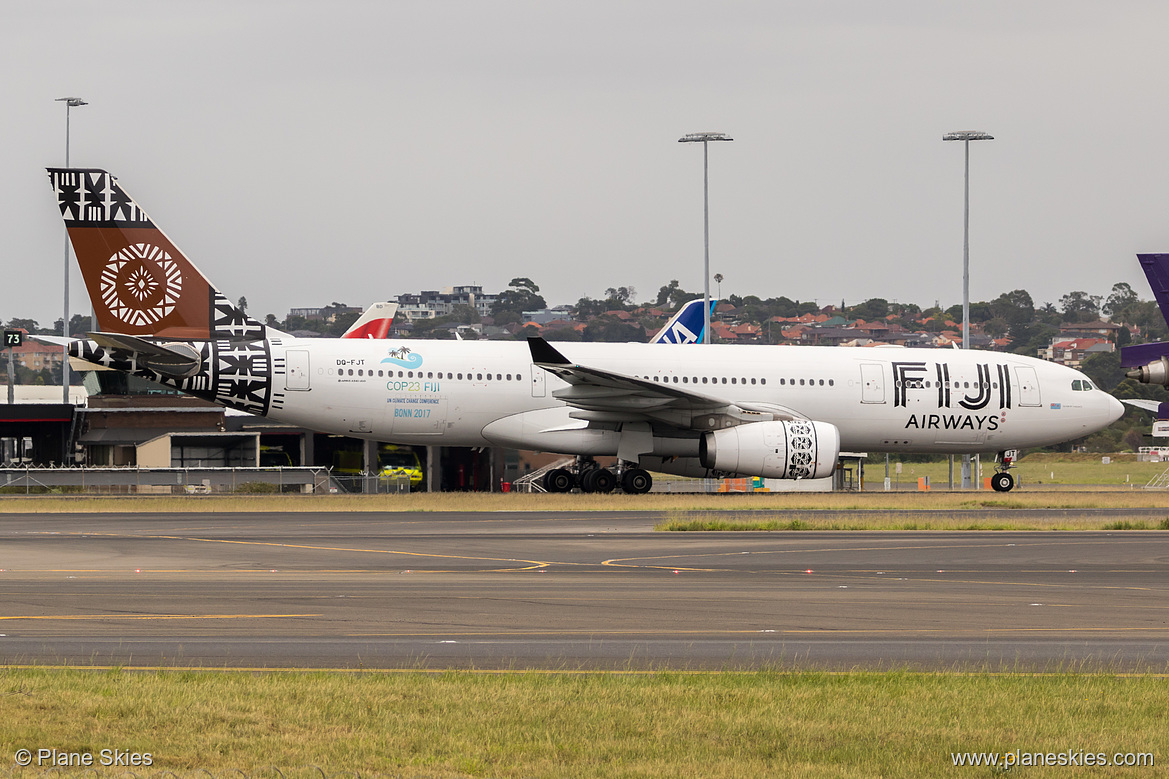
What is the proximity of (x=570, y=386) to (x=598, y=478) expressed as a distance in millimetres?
3090

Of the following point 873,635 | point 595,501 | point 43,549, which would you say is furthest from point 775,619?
point 595,501

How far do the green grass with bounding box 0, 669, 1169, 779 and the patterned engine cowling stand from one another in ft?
77.3

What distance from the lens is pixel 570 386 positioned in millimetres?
35469

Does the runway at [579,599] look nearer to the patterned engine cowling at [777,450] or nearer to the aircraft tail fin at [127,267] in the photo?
the patterned engine cowling at [777,450]

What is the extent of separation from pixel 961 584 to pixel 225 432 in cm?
3799

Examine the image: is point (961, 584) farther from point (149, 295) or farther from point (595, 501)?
point (149, 295)

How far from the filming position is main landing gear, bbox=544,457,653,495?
36094mm

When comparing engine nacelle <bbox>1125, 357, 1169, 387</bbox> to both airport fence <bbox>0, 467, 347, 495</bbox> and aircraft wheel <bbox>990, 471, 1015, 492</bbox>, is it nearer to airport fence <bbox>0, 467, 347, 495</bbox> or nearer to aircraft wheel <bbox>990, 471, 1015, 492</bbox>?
aircraft wheel <bbox>990, 471, 1015, 492</bbox>

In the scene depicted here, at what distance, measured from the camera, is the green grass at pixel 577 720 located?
7785 millimetres

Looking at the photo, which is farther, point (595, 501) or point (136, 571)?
point (595, 501)

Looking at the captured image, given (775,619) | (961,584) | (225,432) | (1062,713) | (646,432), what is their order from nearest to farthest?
(1062,713) → (775,619) → (961,584) → (646,432) → (225,432)

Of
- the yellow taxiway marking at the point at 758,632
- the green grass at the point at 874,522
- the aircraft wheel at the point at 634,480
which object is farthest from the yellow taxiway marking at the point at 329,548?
the aircraft wheel at the point at 634,480

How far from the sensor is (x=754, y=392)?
36469 millimetres

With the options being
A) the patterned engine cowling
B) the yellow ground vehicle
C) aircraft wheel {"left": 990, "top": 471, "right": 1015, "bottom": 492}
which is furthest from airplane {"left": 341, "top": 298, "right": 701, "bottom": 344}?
the patterned engine cowling
